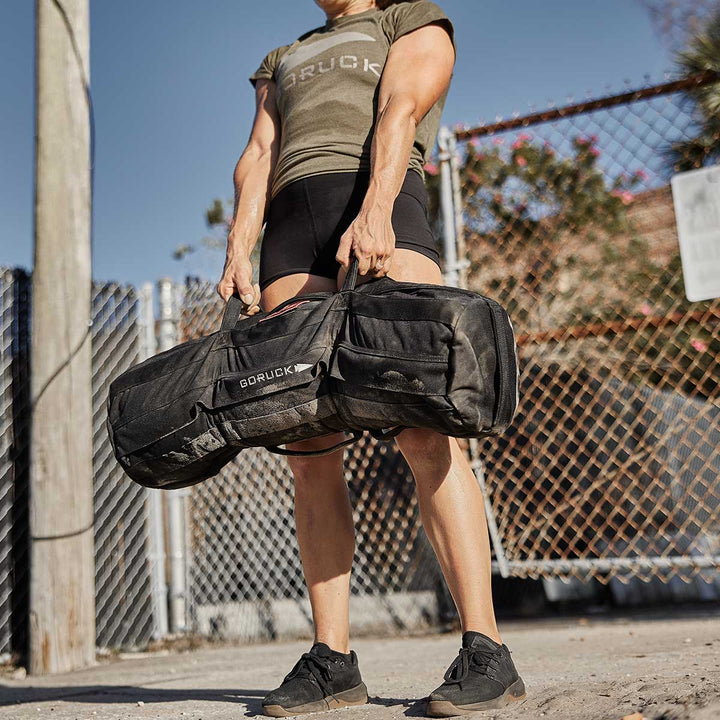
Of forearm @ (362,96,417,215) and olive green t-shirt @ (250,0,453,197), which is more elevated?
olive green t-shirt @ (250,0,453,197)

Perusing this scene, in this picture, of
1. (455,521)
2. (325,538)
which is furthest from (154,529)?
(455,521)

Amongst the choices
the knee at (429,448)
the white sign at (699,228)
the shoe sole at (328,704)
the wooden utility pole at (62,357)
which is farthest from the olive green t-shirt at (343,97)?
the wooden utility pole at (62,357)

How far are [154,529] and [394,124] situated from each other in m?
3.68

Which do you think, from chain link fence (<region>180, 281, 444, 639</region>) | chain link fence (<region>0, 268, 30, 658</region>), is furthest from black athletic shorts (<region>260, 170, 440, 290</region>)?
chain link fence (<region>0, 268, 30, 658</region>)

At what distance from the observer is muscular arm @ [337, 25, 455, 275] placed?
2104 mm

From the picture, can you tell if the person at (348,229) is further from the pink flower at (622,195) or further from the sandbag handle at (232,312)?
the pink flower at (622,195)

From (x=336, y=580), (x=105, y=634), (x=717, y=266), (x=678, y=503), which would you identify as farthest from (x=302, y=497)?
(x=105, y=634)

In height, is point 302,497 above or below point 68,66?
below

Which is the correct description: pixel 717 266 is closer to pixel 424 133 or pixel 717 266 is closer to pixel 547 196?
pixel 424 133

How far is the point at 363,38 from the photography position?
2.45m

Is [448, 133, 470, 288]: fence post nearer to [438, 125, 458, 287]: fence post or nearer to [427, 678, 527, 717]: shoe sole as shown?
[438, 125, 458, 287]: fence post

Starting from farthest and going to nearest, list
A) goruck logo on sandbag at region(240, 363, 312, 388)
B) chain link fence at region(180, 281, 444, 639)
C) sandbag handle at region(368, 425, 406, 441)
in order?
chain link fence at region(180, 281, 444, 639) → sandbag handle at region(368, 425, 406, 441) → goruck logo on sandbag at region(240, 363, 312, 388)

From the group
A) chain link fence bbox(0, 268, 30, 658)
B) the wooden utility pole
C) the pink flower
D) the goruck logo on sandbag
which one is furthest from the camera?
the pink flower

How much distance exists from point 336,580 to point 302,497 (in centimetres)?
24
